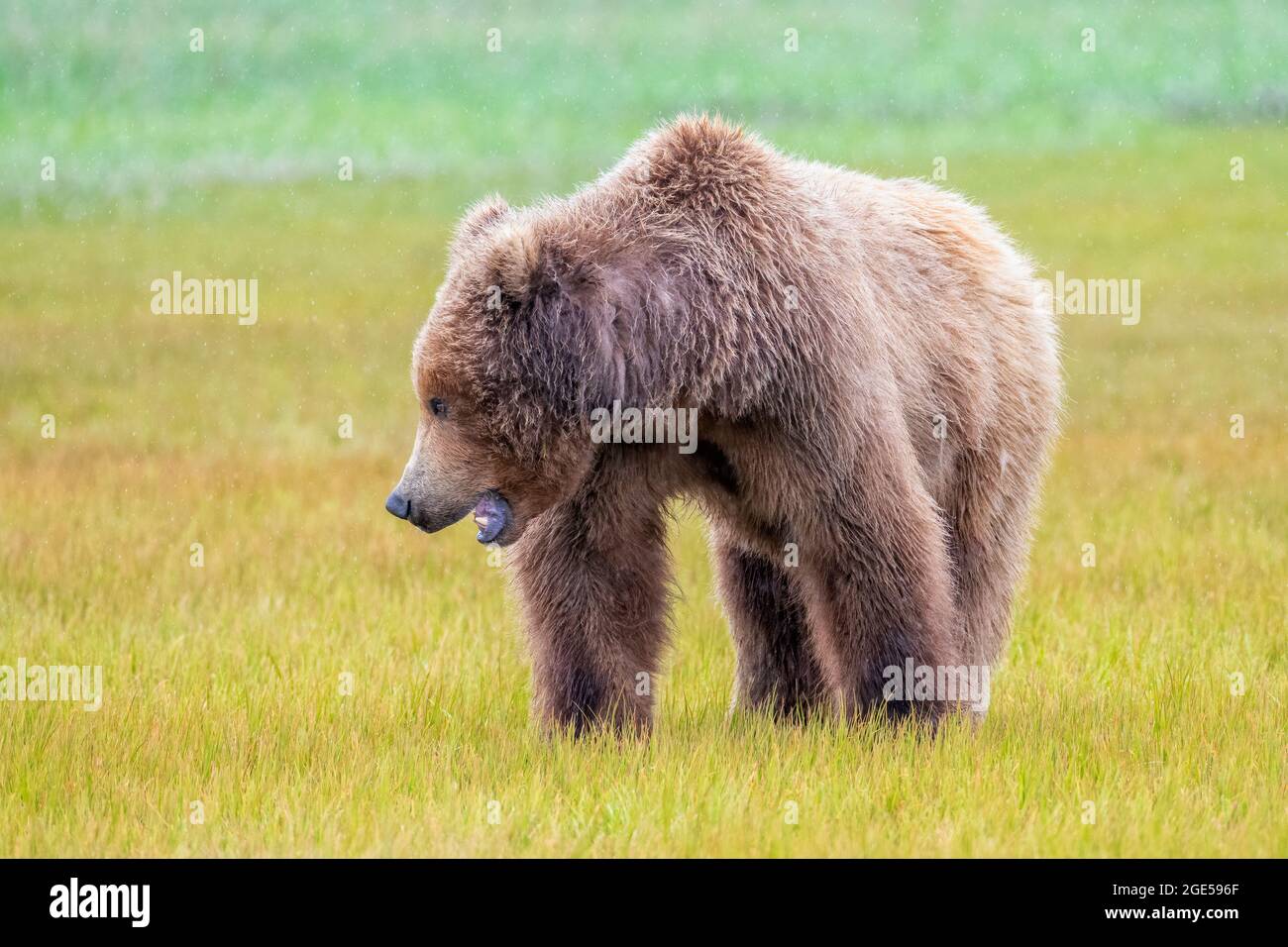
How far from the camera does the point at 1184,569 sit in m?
9.84

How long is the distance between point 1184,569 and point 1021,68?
3436 centimetres

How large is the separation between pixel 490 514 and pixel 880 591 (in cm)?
141

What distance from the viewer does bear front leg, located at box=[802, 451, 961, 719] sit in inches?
241

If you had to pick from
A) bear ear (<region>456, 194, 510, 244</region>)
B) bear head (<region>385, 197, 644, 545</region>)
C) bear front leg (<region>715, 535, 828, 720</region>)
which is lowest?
bear front leg (<region>715, 535, 828, 720</region>)

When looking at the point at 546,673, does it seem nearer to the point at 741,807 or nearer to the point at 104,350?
the point at 741,807

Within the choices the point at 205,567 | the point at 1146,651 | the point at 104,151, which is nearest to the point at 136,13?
the point at 104,151

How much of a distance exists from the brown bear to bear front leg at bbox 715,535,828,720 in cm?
39

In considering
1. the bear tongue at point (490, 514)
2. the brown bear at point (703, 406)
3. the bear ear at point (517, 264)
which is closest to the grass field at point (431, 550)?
the brown bear at point (703, 406)

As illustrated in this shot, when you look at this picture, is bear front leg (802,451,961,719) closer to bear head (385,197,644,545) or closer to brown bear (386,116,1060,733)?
brown bear (386,116,1060,733)

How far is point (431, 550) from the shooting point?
36.3ft

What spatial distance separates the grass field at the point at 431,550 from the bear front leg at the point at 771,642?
305 mm

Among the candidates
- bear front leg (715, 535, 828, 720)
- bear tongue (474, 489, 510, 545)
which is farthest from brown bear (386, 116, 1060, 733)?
bear front leg (715, 535, 828, 720)

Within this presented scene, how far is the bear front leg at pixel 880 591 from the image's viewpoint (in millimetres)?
6133

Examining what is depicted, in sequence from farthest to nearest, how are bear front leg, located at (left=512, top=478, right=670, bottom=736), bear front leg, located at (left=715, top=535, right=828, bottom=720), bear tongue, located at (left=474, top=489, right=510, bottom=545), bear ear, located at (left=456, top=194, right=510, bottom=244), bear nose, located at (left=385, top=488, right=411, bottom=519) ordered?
bear front leg, located at (left=715, top=535, right=828, bottom=720) → bear front leg, located at (left=512, top=478, right=670, bottom=736) → bear ear, located at (left=456, top=194, right=510, bottom=244) → bear tongue, located at (left=474, top=489, right=510, bottom=545) → bear nose, located at (left=385, top=488, right=411, bottom=519)
